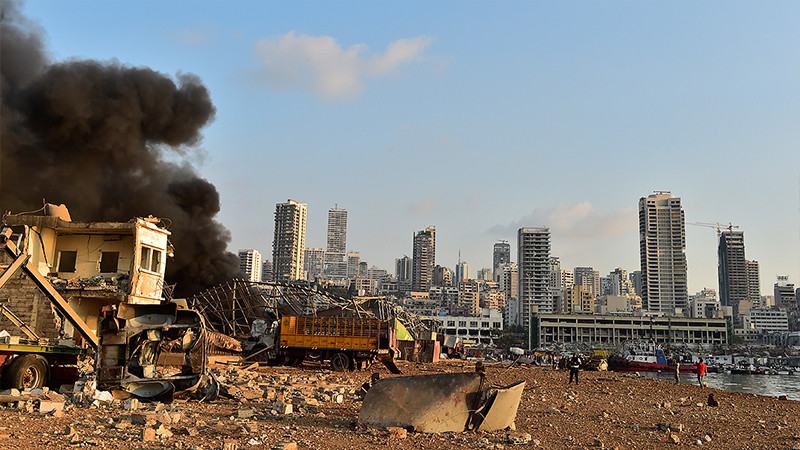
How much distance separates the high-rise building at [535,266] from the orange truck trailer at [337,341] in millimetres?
145161

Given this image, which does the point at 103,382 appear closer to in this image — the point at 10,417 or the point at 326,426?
the point at 10,417

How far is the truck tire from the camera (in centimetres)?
1148

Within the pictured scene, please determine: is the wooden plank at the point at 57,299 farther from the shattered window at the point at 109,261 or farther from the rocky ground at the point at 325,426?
the shattered window at the point at 109,261

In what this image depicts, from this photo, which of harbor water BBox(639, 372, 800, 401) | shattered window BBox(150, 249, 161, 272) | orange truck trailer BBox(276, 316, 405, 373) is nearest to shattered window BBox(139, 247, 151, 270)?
shattered window BBox(150, 249, 161, 272)

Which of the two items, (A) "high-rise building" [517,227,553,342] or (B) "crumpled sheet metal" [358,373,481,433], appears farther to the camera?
(A) "high-rise building" [517,227,553,342]

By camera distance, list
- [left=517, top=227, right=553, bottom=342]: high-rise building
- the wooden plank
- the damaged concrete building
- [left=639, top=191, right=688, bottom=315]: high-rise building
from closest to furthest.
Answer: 1. the wooden plank
2. the damaged concrete building
3. [left=517, top=227, right=553, bottom=342]: high-rise building
4. [left=639, top=191, right=688, bottom=315]: high-rise building

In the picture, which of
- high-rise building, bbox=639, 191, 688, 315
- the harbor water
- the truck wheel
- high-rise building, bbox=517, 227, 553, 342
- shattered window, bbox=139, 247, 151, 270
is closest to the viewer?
the truck wheel

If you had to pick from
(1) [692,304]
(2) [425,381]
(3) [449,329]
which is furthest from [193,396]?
(1) [692,304]

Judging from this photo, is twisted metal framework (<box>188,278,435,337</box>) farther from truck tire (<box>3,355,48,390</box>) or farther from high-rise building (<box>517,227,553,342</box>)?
high-rise building (<box>517,227,553,342</box>)

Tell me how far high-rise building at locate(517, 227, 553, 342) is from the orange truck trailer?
145161 millimetres

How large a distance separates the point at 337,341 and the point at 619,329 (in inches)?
4373

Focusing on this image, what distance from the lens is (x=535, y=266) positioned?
17250 cm

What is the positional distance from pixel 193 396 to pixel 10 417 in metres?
3.33

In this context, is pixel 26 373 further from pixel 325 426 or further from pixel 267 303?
pixel 267 303
